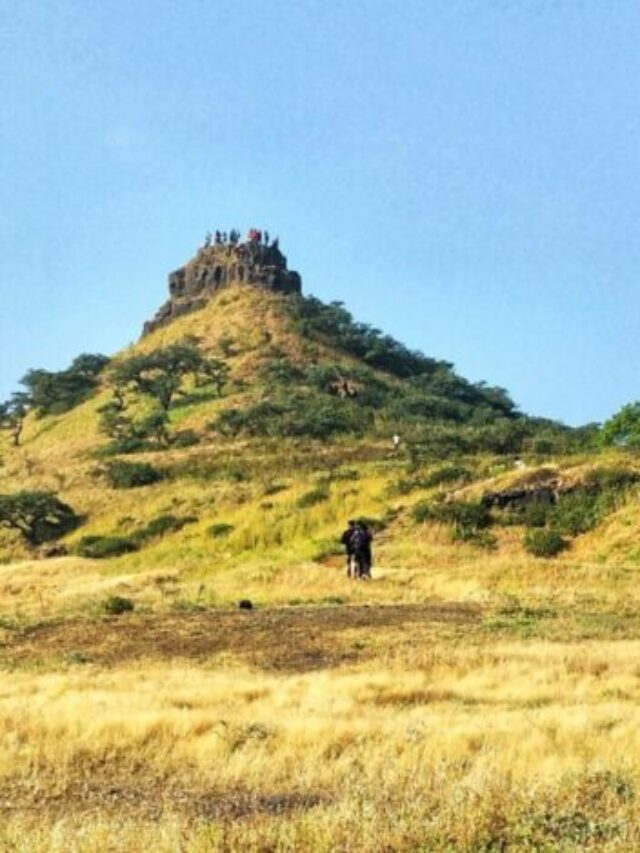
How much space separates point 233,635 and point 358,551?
9.06 metres

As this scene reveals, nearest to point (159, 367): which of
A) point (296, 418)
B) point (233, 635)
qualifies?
point (296, 418)

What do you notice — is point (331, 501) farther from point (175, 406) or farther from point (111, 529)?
point (175, 406)

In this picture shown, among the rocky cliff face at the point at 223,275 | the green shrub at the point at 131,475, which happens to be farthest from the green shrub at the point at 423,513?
the rocky cliff face at the point at 223,275

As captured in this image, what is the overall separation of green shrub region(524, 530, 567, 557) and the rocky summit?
86.5m

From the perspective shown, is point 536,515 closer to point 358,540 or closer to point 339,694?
point 358,540

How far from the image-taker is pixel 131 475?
187 feet

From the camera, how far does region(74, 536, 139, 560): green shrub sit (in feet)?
145

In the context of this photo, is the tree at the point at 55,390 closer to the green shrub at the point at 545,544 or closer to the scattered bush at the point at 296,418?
the scattered bush at the point at 296,418

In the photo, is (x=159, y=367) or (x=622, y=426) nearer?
(x=622, y=426)

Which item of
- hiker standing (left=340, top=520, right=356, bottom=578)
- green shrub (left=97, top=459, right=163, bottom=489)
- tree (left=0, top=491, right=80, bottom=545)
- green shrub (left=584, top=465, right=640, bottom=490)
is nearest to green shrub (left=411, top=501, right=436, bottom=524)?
green shrub (left=584, top=465, right=640, bottom=490)

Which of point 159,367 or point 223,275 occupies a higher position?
point 223,275

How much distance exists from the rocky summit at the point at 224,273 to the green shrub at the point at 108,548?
239ft

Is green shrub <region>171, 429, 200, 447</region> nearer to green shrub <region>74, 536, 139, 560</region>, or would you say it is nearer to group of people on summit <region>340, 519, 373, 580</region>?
green shrub <region>74, 536, 139, 560</region>

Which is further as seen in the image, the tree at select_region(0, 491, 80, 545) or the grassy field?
the tree at select_region(0, 491, 80, 545)
